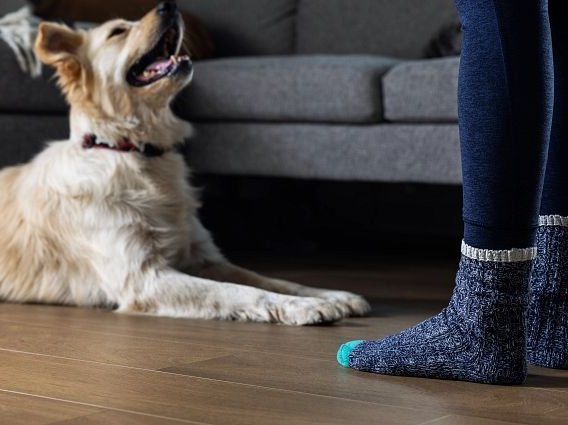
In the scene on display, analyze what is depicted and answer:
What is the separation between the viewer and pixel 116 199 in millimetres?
2549

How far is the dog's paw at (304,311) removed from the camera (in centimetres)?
219

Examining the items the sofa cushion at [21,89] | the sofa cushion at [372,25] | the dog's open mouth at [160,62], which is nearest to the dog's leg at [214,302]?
the dog's open mouth at [160,62]

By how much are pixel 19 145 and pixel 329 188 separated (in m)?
1.60

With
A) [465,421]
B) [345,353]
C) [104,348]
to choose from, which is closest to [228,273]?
[104,348]

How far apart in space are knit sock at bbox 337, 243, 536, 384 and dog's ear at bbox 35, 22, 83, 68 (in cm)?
143

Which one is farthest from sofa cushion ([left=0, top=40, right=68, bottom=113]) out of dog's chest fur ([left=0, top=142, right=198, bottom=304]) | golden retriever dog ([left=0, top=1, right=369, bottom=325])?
dog's chest fur ([left=0, top=142, right=198, bottom=304])

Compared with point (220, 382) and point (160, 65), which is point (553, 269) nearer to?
point (220, 382)

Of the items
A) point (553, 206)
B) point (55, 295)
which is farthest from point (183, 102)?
point (553, 206)

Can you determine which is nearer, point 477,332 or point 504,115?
point 504,115

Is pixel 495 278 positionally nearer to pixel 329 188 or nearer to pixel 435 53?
pixel 435 53

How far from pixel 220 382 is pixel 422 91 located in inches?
69.0

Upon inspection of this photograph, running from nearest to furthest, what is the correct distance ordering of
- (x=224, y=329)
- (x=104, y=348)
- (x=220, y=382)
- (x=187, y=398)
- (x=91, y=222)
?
(x=187, y=398), (x=220, y=382), (x=104, y=348), (x=224, y=329), (x=91, y=222)

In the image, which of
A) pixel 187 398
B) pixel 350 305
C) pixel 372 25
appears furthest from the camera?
pixel 372 25

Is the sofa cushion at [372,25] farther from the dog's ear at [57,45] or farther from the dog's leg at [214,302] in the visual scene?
the dog's leg at [214,302]
